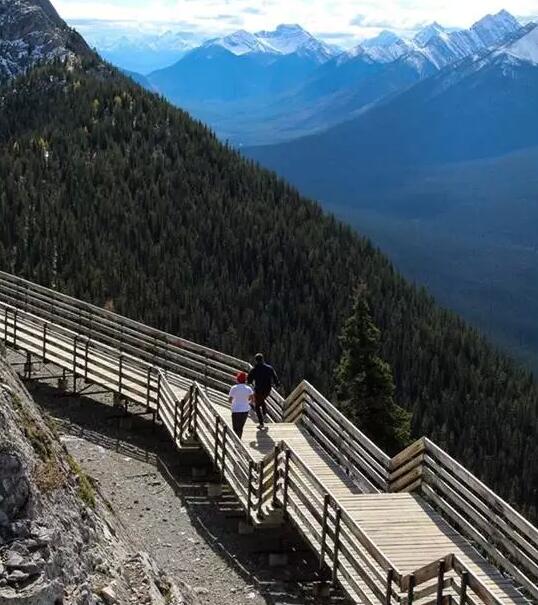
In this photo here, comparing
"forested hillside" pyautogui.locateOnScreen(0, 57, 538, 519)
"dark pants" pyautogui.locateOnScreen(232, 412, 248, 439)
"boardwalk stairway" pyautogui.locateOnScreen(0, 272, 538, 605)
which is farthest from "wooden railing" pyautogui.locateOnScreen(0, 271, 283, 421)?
"forested hillside" pyautogui.locateOnScreen(0, 57, 538, 519)

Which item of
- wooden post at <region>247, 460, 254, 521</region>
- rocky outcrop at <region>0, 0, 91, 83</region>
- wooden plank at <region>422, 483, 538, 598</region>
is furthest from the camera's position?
rocky outcrop at <region>0, 0, 91, 83</region>

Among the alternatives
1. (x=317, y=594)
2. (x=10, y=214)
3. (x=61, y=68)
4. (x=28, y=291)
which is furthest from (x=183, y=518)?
(x=61, y=68)

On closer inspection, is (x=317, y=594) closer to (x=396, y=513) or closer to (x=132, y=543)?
(x=396, y=513)

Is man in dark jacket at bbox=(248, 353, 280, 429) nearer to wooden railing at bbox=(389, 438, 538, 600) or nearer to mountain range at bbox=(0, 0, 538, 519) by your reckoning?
wooden railing at bbox=(389, 438, 538, 600)

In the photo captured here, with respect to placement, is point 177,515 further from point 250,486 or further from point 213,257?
point 213,257

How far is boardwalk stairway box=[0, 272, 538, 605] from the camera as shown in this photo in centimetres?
1293

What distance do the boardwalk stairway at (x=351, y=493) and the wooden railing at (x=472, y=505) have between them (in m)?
0.02

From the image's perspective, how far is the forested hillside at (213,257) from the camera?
71.1 m

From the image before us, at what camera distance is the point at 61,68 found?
122438 mm

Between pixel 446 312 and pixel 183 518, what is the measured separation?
8763cm

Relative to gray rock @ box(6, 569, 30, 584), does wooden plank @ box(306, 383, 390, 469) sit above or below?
below

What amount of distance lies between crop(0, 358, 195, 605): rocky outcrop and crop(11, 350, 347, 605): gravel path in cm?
213

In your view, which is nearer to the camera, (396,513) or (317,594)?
(317,594)

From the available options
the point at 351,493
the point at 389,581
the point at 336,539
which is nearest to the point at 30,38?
Answer: the point at 351,493
